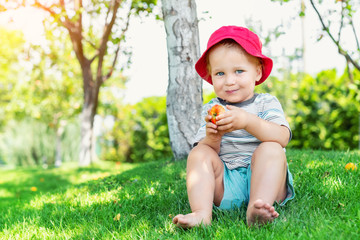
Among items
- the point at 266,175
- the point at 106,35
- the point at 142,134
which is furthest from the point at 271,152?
the point at 142,134

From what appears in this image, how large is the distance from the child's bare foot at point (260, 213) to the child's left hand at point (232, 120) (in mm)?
465

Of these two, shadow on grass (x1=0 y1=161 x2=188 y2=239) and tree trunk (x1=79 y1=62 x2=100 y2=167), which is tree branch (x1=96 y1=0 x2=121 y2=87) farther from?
shadow on grass (x1=0 y1=161 x2=188 y2=239)

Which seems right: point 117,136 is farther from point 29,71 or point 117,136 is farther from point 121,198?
point 121,198

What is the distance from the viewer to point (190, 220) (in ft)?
6.56

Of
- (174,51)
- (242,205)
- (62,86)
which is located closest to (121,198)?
(242,205)

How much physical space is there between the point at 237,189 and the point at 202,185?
12.3 inches

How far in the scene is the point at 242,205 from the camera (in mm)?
2355

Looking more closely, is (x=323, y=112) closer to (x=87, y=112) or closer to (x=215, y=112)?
(x=87, y=112)

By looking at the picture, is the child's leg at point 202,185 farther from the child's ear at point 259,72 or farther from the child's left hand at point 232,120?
the child's ear at point 259,72

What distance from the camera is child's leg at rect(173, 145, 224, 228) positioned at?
2.03m

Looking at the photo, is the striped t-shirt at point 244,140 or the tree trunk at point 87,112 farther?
the tree trunk at point 87,112

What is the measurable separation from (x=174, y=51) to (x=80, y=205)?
2.42 m

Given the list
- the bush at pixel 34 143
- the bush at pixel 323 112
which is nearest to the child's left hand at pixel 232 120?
the bush at pixel 323 112

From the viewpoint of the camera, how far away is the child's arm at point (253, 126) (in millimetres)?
2043
